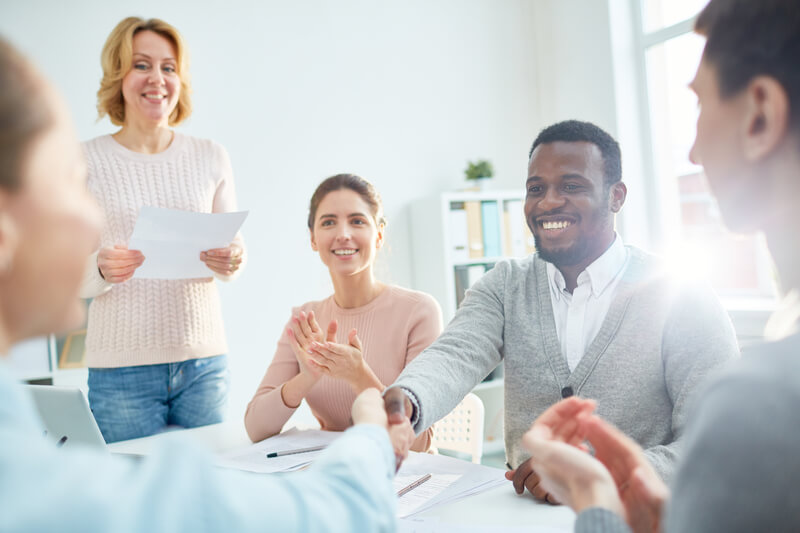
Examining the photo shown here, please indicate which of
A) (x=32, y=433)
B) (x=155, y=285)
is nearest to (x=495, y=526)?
(x=32, y=433)

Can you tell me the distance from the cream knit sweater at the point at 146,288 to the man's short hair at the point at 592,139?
116 centimetres

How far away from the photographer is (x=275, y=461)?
1524 millimetres

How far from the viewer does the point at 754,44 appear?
0.64 metres

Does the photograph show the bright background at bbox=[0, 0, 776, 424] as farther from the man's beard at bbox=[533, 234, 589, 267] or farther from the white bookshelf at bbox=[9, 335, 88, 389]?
the man's beard at bbox=[533, 234, 589, 267]

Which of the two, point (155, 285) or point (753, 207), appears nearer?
point (753, 207)

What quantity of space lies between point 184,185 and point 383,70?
2.23 m

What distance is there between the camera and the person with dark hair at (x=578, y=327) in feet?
4.50

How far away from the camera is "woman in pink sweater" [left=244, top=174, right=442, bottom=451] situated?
5.88 feet

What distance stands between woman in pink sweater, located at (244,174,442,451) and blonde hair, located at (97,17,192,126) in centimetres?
69

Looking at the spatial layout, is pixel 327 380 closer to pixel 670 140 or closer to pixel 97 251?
pixel 97 251

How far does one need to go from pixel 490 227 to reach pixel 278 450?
268 centimetres

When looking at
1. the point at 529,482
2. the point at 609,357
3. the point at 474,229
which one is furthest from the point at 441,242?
the point at 529,482

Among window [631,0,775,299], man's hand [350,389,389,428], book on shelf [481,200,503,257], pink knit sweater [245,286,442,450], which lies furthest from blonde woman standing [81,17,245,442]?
window [631,0,775,299]

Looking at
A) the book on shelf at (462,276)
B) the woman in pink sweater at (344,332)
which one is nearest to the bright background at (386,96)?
the book on shelf at (462,276)
